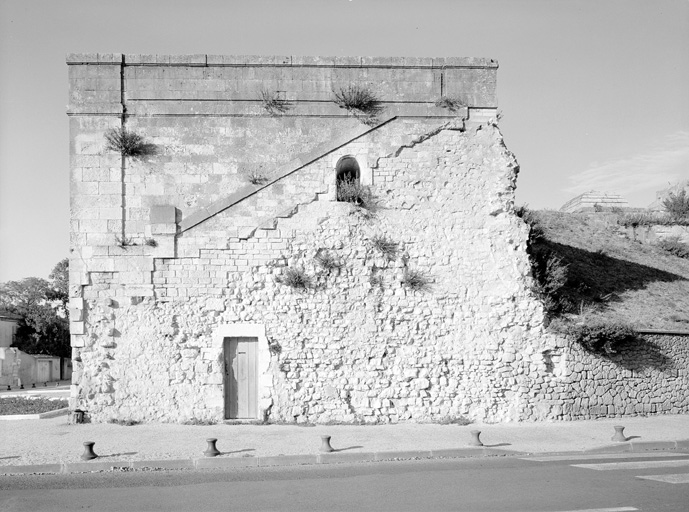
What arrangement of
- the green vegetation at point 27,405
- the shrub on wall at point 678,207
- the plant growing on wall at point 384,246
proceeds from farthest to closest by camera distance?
the shrub on wall at point 678,207 < the green vegetation at point 27,405 < the plant growing on wall at point 384,246

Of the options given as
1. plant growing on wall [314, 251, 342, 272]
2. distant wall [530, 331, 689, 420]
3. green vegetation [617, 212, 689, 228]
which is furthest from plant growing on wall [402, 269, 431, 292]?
green vegetation [617, 212, 689, 228]

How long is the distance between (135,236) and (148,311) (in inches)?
60.8

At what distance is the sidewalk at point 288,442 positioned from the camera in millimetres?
9789

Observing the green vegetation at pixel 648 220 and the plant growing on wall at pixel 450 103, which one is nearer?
the plant growing on wall at pixel 450 103

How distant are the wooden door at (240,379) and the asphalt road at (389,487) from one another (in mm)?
3976

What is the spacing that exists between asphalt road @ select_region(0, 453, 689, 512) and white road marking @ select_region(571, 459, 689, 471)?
1 cm

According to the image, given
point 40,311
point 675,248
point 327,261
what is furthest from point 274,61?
point 40,311

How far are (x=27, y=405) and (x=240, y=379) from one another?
22.9 ft

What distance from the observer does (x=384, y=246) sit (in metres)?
13.6

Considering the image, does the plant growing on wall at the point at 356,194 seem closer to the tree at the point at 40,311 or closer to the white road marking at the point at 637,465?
the white road marking at the point at 637,465

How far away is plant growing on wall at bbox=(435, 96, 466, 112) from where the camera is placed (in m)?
14.1

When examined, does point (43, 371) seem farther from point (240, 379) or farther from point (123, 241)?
point (240, 379)

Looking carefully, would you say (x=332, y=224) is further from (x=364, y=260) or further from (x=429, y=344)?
(x=429, y=344)

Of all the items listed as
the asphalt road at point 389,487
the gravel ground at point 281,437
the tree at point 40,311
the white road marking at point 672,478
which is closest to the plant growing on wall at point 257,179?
the gravel ground at point 281,437
